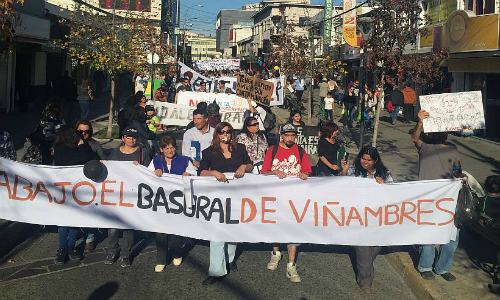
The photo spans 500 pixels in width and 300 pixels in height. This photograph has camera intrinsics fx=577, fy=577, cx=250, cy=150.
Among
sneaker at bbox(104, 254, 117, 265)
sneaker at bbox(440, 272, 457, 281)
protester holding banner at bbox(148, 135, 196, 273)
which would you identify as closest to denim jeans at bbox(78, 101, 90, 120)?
sneaker at bbox(104, 254, 117, 265)

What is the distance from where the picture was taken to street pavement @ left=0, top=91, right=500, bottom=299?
233 inches

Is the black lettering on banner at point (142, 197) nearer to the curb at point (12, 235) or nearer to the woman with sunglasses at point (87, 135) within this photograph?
the woman with sunglasses at point (87, 135)

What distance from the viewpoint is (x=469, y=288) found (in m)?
6.04

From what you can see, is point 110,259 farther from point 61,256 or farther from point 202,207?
point 202,207

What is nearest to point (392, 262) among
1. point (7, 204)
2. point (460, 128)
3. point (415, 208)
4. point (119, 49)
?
point (415, 208)

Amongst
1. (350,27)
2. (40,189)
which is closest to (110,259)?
(40,189)

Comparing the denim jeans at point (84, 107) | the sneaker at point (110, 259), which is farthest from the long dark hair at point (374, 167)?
the denim jeans at point (84, 107)

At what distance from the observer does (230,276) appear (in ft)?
21.2

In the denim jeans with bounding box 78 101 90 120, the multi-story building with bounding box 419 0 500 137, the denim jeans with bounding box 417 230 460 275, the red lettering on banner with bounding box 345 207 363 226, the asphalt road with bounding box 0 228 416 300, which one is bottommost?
the asphalt road with bounding box 0 228 416 300

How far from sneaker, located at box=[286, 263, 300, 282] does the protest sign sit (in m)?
6.49

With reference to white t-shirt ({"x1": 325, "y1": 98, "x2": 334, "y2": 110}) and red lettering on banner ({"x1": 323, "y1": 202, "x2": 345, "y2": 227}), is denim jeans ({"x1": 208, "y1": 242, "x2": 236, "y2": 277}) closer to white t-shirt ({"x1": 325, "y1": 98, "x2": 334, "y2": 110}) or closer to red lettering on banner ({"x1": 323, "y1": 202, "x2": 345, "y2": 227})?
red lettering on banner ({"x1": 323, "y1": 202, "x2": 345, "y2": 227})

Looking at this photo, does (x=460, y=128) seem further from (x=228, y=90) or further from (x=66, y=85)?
(x=228, y=90)

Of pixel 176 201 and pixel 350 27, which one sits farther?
pixel 350 27

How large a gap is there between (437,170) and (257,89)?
6449 mm
